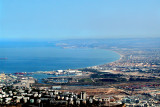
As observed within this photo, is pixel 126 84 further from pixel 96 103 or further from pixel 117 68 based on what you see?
pixel 96 103

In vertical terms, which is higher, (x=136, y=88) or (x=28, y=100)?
A: (x=28, y=100)

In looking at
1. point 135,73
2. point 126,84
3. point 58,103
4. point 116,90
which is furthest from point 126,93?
point 58,103

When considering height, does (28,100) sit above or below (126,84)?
above

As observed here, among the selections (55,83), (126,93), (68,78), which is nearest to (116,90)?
(126,93)

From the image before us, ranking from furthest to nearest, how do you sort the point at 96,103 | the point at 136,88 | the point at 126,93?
1. the point at 136,88
2. the point at 126,93
3. the point at 96,103

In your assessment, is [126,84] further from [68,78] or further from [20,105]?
[20,105]

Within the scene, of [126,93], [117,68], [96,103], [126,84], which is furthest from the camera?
[117,68]

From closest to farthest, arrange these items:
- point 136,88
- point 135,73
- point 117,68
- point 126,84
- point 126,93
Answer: point 126,93
point 136,88
point 126,84
point 135,73
point 117,68

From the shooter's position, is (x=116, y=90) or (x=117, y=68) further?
(x=117, y=68)

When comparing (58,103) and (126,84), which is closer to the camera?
(58,103)
